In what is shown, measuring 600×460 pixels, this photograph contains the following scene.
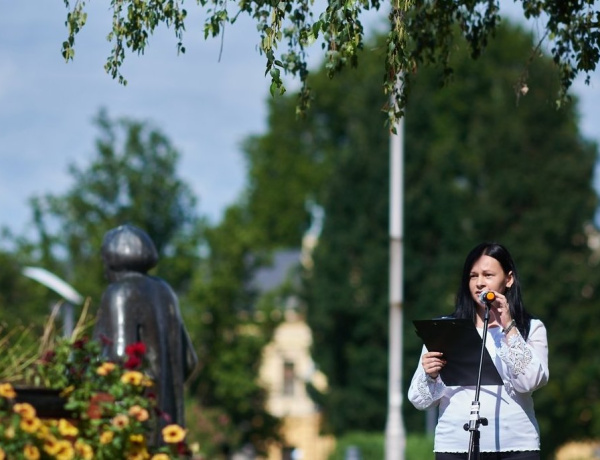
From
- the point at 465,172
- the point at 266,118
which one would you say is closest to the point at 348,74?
the point at 266,118

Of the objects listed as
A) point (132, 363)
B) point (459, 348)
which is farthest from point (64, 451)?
point (459, 348)

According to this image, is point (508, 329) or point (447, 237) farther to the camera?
point (447, 237)

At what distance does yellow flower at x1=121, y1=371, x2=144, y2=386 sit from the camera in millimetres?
7297

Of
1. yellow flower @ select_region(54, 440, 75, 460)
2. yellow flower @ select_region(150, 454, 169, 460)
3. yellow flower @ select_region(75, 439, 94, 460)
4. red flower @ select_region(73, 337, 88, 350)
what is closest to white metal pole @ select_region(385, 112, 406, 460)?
red flower @ select_region(73, 337, 88, 350)

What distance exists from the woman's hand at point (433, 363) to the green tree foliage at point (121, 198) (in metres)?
35.4

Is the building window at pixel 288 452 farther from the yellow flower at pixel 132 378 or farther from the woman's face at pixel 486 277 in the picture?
the woman's face at pixel 486 277

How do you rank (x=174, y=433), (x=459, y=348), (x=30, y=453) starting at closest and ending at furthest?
(x=459, y=348)
(x=30, y=453)
(x=174, y=433)

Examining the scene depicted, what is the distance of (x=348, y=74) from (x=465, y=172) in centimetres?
1178

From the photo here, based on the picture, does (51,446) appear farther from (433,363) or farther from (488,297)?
(488,297)

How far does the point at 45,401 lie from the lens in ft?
23.8

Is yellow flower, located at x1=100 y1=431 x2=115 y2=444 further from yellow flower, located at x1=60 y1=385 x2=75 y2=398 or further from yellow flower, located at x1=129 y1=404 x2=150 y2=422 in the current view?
yellow flower, located at x1=60 y1=385 x2=75 y2=398

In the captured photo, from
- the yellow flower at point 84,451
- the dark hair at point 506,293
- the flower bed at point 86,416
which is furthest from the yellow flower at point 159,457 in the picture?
the dark hair at point 506,293

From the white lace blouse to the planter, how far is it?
6.16ft

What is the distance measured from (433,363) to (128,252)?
3.40 metres
